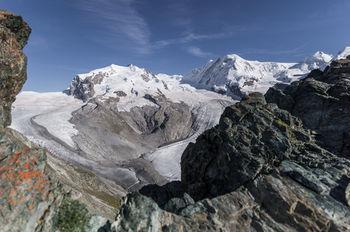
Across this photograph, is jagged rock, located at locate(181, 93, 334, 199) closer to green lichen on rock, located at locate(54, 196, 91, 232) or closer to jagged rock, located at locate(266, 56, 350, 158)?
jagged rock, located at locate(266, 56, 350, 158)

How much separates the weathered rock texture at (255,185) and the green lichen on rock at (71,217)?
1579 mm

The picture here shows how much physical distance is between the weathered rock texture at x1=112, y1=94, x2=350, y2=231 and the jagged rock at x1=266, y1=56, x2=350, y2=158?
2.72 meters

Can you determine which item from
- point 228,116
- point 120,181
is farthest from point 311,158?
point 120,181

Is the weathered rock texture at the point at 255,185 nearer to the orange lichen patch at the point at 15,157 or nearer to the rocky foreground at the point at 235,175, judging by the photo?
the rocky foreground at the point at 235,175

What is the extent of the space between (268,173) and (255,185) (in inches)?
131

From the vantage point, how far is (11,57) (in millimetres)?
32688

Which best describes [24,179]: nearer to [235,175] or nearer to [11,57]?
[11,57]

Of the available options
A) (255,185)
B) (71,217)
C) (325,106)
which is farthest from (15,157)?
(325,106)

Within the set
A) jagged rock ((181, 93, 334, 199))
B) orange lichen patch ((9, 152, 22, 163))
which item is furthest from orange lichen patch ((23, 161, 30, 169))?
jagged rock ((181, 93, 334, 199))

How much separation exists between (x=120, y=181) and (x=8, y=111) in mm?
167863

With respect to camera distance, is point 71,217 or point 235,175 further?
point 235,175

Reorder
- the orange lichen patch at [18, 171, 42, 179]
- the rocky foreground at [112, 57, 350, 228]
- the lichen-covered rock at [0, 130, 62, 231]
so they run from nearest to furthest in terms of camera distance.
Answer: the lichen-covered rock at [0, 130, 62, 231]
the orange lichen patch at [18, 171, 42, 179]
the rocky foreground at [112, 57, 350, 228]

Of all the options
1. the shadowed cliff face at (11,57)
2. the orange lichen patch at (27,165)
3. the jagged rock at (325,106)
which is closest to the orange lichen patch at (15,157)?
the orange lichen patch at (27,165)

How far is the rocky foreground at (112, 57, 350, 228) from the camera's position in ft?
79.0
